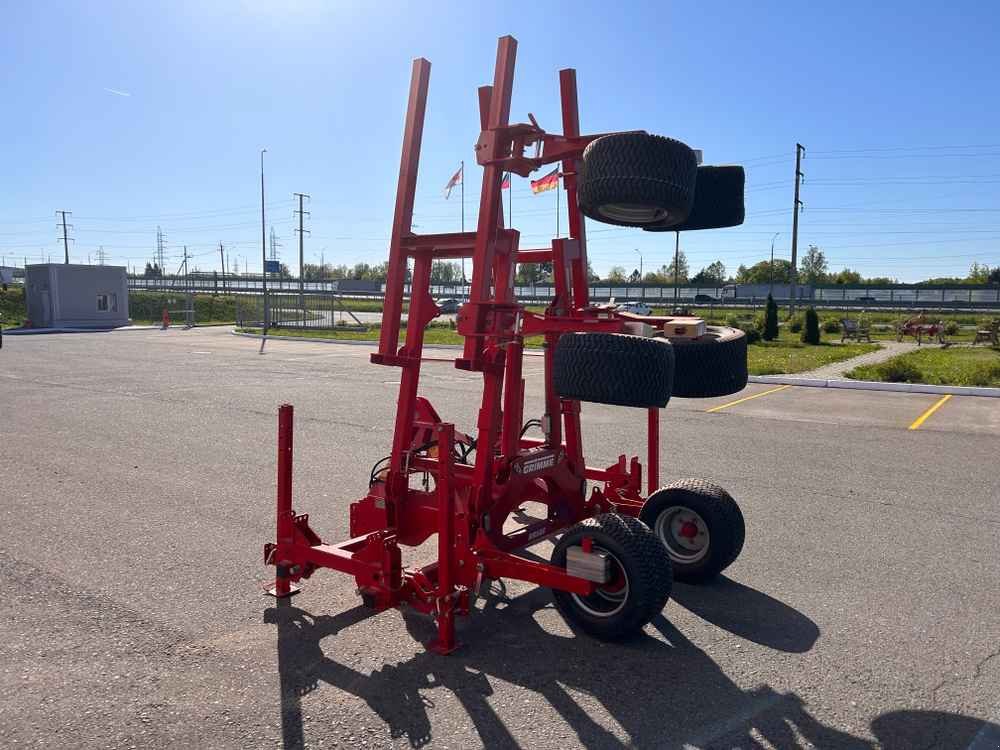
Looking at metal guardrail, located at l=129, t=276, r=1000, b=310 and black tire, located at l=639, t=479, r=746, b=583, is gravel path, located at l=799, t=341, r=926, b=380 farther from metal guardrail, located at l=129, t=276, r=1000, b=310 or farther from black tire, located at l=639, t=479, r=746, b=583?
metal guardrail, located at l=129, t=276, r=1000, b=310

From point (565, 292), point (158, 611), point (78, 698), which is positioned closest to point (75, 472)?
point (158, 611)

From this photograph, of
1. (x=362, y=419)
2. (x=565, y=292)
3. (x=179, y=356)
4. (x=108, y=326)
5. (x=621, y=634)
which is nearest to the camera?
(x=621, y=634)

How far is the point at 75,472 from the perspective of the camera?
803 centimetres

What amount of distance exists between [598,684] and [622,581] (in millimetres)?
550

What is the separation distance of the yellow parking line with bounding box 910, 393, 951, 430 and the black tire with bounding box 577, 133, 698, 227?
8.81m

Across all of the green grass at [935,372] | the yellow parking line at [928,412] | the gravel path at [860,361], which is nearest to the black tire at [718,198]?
the yellow parking line at [928,412]

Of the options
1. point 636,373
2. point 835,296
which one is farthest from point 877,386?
point 835,296

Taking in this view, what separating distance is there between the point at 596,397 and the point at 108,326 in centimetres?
3983

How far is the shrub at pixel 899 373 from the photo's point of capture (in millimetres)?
16781

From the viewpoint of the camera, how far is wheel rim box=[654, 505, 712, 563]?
16.7 ft

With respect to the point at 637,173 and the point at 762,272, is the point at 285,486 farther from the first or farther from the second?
the point at 762,272

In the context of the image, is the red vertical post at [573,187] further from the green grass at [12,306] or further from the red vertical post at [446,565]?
the green grass at [12,306]

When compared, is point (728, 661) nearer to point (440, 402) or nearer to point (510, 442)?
point (510, 442)

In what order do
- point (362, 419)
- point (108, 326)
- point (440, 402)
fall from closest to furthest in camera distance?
1. point (362, 419)
2. point (440, 402)
3. point (108, 326)
